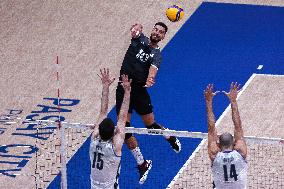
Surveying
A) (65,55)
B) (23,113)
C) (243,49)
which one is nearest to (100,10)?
(65,55)

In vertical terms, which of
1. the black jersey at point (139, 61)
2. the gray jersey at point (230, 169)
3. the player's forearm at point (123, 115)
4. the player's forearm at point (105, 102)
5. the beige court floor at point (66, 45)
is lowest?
the gray jersey at point (230, 169)

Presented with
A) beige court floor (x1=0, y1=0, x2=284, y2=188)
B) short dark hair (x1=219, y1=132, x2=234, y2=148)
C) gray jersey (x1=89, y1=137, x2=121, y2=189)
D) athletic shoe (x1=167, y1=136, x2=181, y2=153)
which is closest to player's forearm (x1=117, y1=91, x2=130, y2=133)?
gray jersey (x1=89, y1=137, x2=121, y2=189)

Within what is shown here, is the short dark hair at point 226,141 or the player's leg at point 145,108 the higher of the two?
the player's leg at point 145,108

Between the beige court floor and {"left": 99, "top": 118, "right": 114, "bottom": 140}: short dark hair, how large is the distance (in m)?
6.71

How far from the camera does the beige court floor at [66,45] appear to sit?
29.3 meters

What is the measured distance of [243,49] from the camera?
3209cm

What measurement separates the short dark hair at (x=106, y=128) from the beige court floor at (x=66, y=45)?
671cm

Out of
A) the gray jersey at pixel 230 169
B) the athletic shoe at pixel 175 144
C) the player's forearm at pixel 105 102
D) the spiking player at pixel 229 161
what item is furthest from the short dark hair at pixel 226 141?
the athletic shoe at pixel 175 144

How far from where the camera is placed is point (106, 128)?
771 inches

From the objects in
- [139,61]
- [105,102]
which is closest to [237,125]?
[105,102]

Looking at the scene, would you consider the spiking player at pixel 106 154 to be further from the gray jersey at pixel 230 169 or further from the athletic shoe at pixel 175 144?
the athletic shoe at pixel 175 144

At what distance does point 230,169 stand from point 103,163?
2.52 meters

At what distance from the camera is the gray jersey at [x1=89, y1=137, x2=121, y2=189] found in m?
19.9

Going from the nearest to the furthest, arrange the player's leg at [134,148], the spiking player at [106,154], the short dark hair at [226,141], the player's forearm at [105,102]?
the short dark hair at [226,141] < the spiking player at [106,154] < the player's forearm at [105,102] < the player's leg at [134,148]
